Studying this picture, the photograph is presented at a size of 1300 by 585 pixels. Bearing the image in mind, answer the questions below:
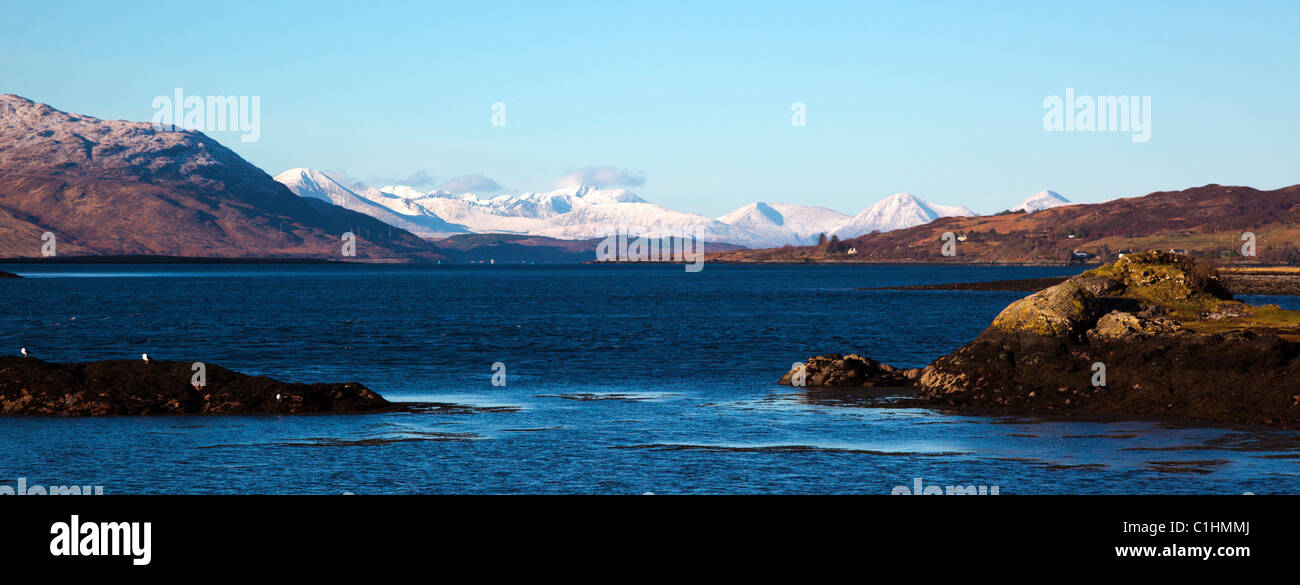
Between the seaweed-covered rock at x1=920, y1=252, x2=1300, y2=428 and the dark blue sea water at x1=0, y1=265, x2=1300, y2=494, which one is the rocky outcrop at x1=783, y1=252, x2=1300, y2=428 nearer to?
the seaweed-covered rock at x1=920, y1=252, x2=1300, y2=428

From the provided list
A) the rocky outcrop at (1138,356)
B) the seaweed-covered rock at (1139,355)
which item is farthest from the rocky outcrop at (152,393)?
the seaweed-covered rock at (1139,355)

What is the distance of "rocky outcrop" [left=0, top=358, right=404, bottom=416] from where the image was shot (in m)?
33.7

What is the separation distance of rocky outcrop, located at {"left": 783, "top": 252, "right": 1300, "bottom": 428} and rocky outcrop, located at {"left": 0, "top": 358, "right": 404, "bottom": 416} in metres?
17.6

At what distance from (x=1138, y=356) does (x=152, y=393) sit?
29.4m

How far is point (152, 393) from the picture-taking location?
3459 centimetres

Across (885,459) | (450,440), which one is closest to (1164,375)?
(885,459)

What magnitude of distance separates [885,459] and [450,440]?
10.6 m

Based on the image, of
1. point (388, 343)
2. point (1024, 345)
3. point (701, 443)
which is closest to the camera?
point (701, 443)

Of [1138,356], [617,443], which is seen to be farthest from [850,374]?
[617,443]

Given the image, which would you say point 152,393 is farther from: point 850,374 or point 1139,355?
point 1139,355

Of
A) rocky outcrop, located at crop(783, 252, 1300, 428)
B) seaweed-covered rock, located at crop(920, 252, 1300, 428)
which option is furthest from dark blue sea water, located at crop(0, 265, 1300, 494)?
seaweed-covered rock, located at crop(920, 252, 1300, 428)

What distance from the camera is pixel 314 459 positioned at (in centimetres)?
2583
